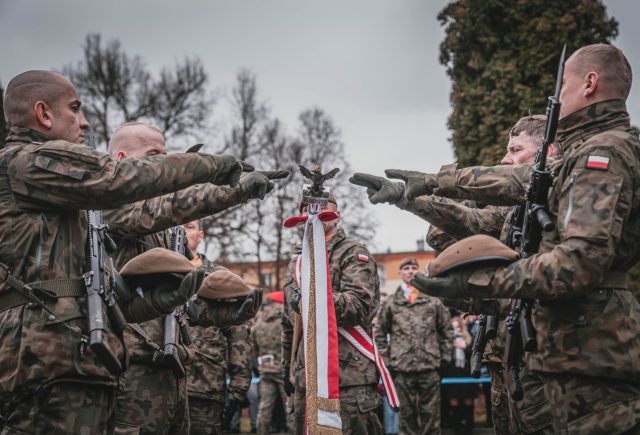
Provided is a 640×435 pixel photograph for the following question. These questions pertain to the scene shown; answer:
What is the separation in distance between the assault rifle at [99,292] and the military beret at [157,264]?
13 centimetres

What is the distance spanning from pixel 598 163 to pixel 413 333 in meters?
8.20

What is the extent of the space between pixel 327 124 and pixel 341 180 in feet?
15.9

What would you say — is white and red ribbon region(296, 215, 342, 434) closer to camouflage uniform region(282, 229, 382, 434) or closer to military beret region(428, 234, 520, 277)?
camouflage uniform region(282, 229, 382, 434)

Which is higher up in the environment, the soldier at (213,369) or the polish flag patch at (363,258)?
the polish flag patch at (363,258)

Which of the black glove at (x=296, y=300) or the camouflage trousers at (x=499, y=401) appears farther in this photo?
the black glove at (x=296, y=300)

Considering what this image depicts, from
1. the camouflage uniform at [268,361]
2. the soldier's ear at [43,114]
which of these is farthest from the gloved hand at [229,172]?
the camouflage uniform at [268,361]

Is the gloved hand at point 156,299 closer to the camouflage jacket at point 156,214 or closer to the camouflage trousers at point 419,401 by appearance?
the camouflage jacket at point 156,214

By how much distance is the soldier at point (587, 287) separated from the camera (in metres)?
3.15

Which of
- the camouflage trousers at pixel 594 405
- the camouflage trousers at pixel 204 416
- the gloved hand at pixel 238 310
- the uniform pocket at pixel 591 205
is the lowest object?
the camouflage trousers at pixel 204 416

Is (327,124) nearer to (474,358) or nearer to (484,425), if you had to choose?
(484,425)

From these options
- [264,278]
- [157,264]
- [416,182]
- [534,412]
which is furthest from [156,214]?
[264,278]

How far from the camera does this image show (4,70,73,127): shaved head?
3.68m

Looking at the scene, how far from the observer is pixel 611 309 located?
3311 mm

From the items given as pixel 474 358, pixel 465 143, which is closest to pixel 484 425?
pixel 465 143
